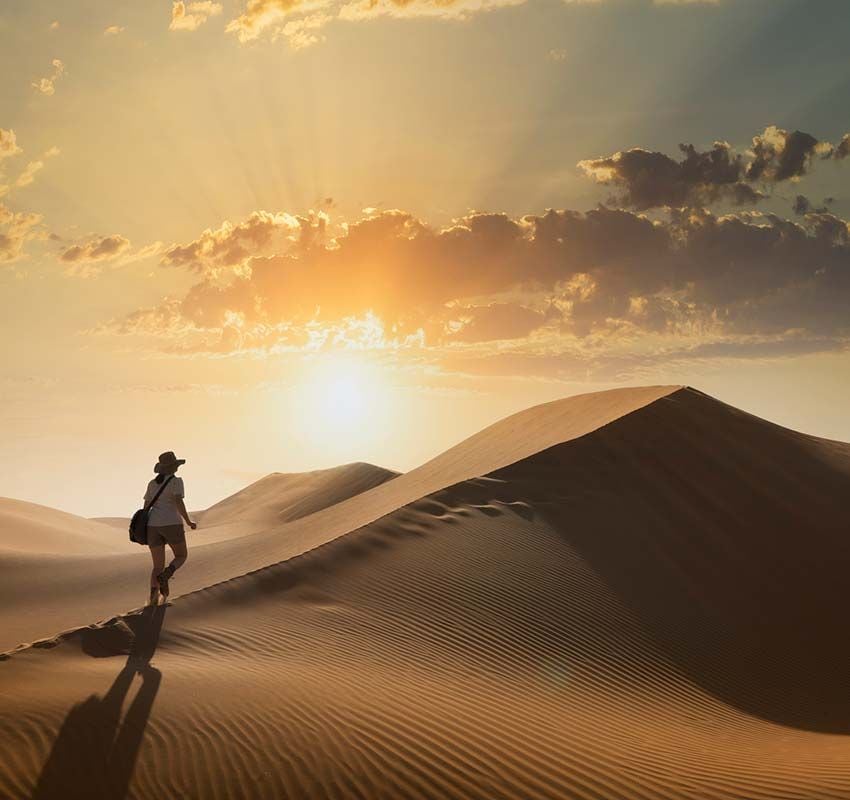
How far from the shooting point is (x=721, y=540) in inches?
691

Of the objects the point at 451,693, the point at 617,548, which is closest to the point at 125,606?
the point at 617,548

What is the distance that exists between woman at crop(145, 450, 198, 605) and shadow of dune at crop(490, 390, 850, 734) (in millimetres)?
6928

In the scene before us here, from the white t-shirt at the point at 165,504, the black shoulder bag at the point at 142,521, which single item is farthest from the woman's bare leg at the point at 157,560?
the white t-shirt at the point at 165,504

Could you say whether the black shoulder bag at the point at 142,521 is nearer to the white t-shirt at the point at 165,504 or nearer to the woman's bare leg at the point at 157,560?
the white t-shirt at the point at 165,504

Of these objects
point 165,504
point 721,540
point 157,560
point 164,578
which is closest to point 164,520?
point 165,504

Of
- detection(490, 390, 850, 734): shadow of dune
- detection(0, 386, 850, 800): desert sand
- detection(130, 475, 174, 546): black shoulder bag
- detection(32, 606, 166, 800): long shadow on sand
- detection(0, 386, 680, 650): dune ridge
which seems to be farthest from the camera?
detection(0, 386, 680, 650): dune ridge

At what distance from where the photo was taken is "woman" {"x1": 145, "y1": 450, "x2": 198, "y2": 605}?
11.2 metres

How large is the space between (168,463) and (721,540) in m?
11.6

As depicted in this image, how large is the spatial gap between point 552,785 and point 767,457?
18.6 metres

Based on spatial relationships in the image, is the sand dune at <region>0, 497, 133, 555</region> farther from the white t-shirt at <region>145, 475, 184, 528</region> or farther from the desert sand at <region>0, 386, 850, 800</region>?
the white t-shirt at <region>145, 475, 184, 528</region>

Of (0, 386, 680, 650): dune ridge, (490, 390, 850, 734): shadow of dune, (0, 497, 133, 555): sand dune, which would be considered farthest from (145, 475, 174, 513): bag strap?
(0, 497, 133, 555): sand dune

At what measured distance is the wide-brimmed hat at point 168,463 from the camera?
37.4 feet

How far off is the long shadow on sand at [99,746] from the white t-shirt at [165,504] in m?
3.11

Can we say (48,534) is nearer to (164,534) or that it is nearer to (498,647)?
(164,534)
